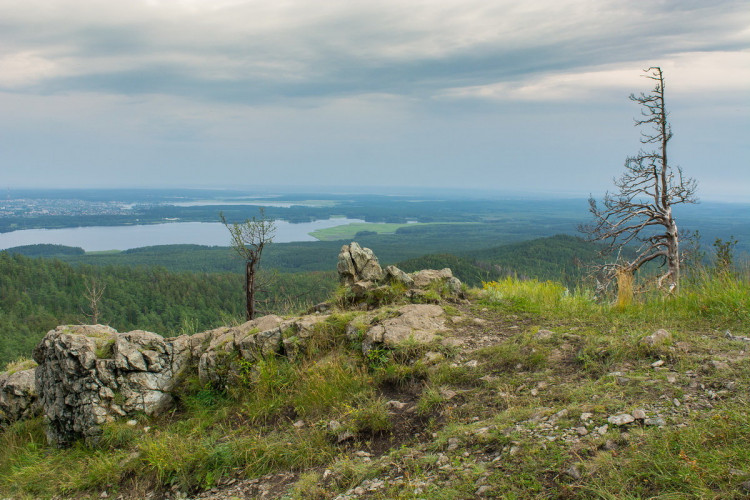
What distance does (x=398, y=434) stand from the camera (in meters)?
4.23

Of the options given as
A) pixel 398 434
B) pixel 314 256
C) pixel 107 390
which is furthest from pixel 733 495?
pixel 314 256

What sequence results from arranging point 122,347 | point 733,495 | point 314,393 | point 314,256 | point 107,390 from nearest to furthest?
1. point 733,495
2. point 314,393
3. point 107,390
4. point 122,347
5. point 314,256

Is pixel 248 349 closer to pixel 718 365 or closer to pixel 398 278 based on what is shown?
pixel 398 278

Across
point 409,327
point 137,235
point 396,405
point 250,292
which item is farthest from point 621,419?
point 137,235

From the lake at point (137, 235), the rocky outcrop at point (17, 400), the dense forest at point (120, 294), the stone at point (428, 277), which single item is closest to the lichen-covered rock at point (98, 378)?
the rocky outcrop at point (17, 400)

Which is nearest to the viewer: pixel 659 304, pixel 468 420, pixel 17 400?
pixel 468 420

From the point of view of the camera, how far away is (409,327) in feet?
20.4

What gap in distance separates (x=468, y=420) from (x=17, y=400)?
7.52 meters

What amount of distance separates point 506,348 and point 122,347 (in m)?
5.43

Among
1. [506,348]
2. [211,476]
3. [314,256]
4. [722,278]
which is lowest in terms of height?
[314,256]

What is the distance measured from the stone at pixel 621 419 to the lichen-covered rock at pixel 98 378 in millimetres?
5596

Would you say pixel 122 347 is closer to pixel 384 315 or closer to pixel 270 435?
pixel 270 435

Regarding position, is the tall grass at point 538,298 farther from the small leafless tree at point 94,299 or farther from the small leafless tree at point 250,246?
the small leafless tree at point 94,299

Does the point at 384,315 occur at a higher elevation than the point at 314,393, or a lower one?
higher
